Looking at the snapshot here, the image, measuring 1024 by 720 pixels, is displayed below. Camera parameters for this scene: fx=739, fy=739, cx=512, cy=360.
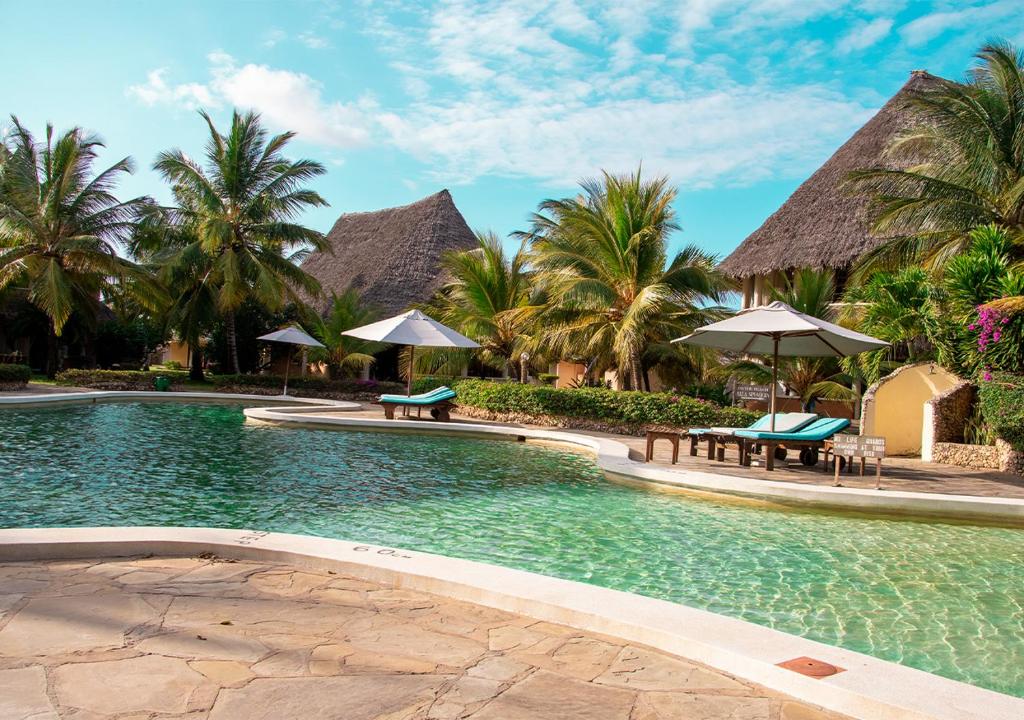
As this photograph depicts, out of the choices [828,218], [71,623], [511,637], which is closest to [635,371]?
[828,218]

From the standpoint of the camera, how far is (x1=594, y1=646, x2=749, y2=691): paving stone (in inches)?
105

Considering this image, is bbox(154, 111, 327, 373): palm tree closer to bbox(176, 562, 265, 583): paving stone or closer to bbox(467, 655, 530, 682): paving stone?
bbox(176, 562, 265, 583): paving stone

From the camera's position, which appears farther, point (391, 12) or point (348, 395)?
point (348, 395)

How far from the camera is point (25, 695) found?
2268 mm

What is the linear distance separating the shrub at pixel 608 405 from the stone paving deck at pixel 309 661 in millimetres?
10298

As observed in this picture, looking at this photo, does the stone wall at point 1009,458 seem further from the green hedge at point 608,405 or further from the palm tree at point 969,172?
the palm tree at point 969,172

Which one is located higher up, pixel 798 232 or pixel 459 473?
pixel 798 232

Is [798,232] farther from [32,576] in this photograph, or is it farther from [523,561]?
[32,576]

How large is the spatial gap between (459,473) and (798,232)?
1398 centimetres

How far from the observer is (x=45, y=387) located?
62.6 feet

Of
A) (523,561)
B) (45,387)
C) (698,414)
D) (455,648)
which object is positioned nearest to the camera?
(455,648)

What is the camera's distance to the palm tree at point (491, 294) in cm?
2003

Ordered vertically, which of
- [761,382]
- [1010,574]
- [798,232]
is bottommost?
[1010,574]

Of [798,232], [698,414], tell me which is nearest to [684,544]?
[698,414]
